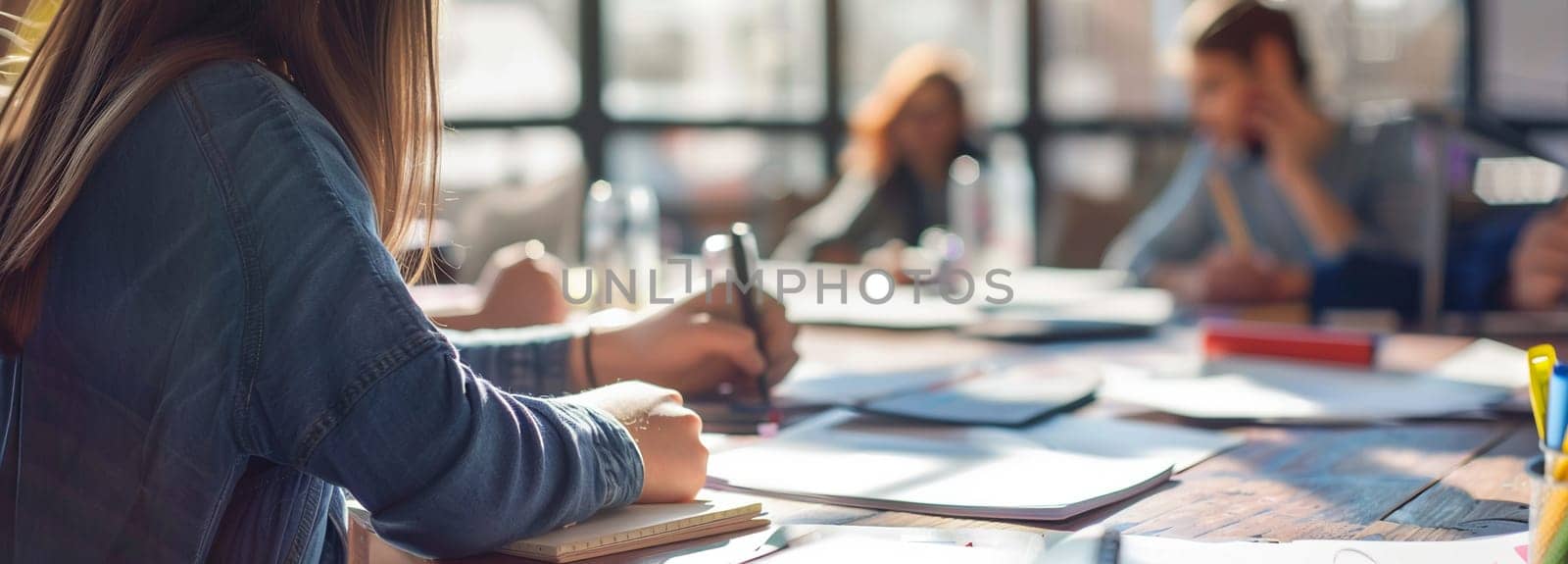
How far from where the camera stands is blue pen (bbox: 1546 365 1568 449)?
2.04 ft

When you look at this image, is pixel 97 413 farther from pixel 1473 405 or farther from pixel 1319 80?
pixel 1319 80

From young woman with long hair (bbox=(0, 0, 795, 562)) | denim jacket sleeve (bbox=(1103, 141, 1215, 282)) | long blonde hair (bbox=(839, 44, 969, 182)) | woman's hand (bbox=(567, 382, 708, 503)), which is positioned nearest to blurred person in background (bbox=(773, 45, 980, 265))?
long blonde hair (bbox=(839, 44, 969, 182))

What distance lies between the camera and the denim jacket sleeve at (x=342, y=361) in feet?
2.25

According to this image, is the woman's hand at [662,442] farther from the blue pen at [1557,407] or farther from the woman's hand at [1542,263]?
the woman's hand at [1542,263]

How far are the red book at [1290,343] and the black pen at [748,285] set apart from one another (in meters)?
0.58

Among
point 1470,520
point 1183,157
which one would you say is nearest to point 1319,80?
point 1183,157

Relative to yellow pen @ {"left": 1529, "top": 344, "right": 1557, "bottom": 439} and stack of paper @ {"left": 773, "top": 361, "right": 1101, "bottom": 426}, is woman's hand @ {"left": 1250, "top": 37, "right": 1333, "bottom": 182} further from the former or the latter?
yellow pen @ {"left": 1529, "top": 344, "right": 1557, "bottom": 439}

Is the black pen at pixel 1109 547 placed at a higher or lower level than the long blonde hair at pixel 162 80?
lower

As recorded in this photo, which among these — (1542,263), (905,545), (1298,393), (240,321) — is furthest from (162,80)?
(1542,263)

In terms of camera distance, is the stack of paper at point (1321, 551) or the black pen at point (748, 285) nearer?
→ the stack of paper at point (1321, 551)

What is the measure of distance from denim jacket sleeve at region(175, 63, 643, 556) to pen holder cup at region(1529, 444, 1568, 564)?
0.53m

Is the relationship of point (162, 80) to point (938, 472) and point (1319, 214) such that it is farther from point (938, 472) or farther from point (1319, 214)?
point (1319, 214)

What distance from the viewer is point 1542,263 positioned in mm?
1782

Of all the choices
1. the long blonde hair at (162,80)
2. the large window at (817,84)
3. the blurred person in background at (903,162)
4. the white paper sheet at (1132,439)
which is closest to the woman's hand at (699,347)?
the white paper sheet at (1132,439)
